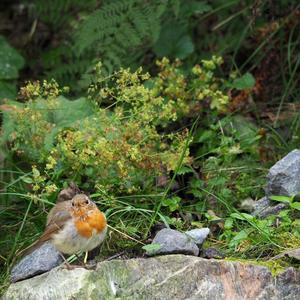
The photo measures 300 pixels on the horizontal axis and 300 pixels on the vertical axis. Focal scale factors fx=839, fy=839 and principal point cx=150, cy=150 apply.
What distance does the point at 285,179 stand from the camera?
4980mm

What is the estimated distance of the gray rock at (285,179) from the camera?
16.3 ft

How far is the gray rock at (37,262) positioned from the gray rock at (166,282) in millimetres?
136

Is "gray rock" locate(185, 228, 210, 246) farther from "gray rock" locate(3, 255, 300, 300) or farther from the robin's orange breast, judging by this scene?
the robin's orange breast

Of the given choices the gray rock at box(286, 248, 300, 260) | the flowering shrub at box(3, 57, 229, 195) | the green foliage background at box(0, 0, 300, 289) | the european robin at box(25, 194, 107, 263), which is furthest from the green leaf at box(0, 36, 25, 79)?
the gray rock at box(286, 248, 300, 260)

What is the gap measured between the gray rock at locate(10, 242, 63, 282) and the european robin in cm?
15

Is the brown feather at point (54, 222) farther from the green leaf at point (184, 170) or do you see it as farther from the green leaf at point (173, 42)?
the green leaf at point (173, 42)

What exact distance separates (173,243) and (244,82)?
2127 millimetres

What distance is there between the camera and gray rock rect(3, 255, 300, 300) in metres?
4.08

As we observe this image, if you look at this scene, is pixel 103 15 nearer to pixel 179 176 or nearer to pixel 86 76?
pixel 86 76

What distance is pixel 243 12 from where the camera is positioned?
269 inches

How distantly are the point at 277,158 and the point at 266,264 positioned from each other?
1.51 meters

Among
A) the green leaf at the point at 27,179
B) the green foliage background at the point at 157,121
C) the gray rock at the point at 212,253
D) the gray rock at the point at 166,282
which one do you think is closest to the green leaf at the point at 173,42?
the green foliage background at the point at 157,121

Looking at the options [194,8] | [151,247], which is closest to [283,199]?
[151,247]

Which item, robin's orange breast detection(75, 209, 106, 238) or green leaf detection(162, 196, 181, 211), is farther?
green leaf detection(162, 196, 181, 211)
